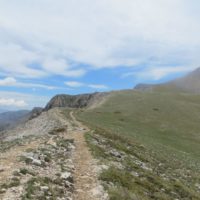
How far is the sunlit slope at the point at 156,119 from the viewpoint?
228 ft

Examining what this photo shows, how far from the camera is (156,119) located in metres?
95.8

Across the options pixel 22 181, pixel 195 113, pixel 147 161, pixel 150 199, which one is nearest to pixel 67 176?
pixel 22 181

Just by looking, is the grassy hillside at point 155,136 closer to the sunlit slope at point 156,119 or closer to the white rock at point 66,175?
the sunlit slope at point 156,119

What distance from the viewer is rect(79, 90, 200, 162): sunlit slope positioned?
228 feet

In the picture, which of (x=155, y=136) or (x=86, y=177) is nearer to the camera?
(x=86, y=177)

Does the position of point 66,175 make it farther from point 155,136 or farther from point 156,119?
point 156,119

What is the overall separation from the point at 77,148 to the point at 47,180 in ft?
40.2

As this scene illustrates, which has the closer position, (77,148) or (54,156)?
(54,156)

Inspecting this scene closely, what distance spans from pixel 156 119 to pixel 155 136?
75.0ft

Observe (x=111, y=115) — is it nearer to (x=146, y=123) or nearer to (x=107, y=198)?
(x=146, y=123)

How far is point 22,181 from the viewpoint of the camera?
1953cm

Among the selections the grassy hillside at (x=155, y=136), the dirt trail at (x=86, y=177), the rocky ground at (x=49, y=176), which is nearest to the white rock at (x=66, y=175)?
the rocky ground at (x=49, y=176)

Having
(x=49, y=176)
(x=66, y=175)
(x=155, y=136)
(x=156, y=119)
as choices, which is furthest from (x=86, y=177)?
(x=156, y=119)

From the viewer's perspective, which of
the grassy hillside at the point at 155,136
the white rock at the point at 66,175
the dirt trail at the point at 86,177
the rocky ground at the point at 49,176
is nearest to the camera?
the rocky ground at the point at 49,176
